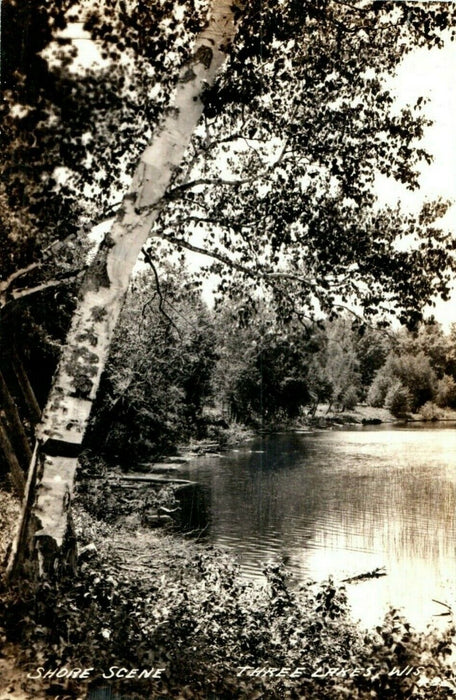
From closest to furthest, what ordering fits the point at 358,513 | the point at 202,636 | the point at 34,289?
the point at 202,636 → the point at 358,513 → the point at 34,289

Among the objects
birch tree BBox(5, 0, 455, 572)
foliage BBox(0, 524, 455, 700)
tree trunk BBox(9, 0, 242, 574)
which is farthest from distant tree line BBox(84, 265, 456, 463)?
foliage BBox(0, 524, 455, 700)

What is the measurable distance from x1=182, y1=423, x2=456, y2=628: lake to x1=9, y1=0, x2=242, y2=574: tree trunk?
3.63 feet

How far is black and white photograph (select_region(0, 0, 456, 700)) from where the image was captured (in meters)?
3.27

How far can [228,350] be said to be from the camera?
392 cm

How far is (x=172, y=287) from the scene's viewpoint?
13.6ft

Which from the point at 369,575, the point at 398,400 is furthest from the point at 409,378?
the point at 369,575

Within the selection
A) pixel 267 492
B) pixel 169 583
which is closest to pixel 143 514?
pixel 169 583

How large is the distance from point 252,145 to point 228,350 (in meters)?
1.43

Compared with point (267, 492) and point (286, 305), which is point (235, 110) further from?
point (267, 492)

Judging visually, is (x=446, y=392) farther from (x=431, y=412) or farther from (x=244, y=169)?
(x=244, y=169)

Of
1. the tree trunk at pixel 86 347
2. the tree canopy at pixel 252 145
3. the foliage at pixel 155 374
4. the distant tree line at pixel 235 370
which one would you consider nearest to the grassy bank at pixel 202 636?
the tree trunk at pixel 86 347

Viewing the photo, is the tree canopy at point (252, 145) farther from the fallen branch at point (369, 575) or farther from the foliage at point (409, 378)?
the fallen branch at point (369, 575)

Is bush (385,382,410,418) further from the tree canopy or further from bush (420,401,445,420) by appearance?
the tree canopy

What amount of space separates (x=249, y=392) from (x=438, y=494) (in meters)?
1.33
